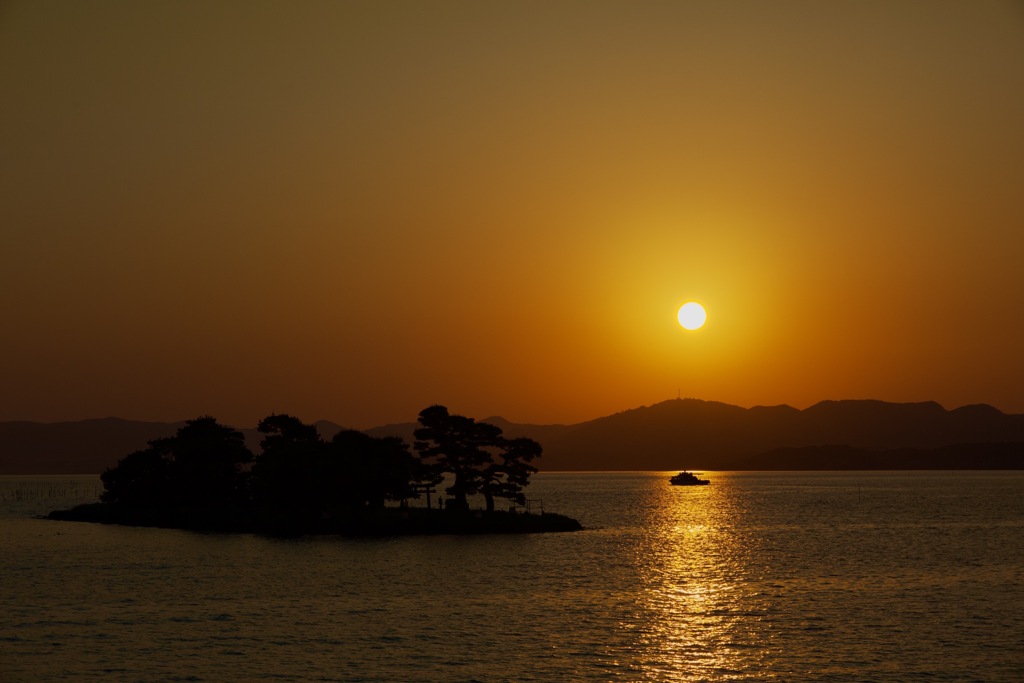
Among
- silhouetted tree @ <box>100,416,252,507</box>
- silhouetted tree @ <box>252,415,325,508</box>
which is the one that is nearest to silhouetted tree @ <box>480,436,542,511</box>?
silhouetted tree @ <box>252,415,325,508</box>

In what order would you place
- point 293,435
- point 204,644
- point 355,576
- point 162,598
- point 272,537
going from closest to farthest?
point 204,644, point 162,598, point 355,576, point 272,537, point 293,435

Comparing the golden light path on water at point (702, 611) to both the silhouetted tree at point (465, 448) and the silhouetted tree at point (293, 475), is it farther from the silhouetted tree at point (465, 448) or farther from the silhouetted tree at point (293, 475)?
the silhouetted tree at point (293, 475)

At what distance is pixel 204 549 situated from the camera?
116m

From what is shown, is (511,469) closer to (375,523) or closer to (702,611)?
(375,523)

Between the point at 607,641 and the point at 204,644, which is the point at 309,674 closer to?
the point at 204,644

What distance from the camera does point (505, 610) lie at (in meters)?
75.6

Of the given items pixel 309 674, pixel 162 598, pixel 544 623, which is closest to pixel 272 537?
pixel 162 598

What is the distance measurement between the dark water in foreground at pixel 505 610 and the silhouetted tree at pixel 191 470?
940 inches

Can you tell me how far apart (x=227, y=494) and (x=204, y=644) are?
9620 centimetres

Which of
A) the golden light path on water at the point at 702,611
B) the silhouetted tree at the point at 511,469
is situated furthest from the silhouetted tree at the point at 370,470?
the golden light path on water at the point at 702,611

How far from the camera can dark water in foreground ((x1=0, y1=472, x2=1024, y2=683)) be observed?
56.7m

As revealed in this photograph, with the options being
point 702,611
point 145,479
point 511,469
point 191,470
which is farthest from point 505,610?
point 145,479

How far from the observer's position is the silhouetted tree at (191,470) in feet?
508

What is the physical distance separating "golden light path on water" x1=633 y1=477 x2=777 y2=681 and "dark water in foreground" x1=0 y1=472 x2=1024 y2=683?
275 mm
